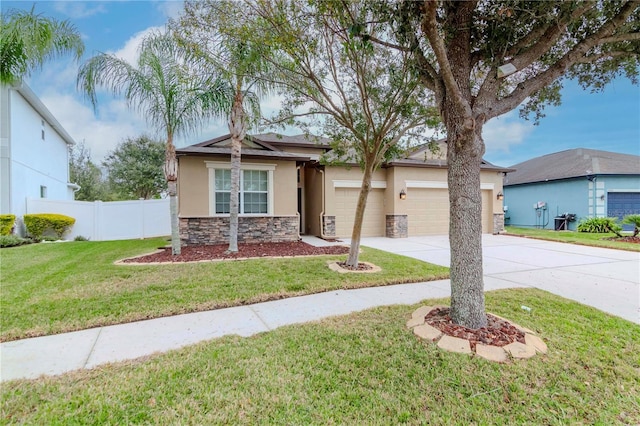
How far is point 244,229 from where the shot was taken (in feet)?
36.1

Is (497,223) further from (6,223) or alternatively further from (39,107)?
(39,107)

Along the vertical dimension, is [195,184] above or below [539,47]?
below

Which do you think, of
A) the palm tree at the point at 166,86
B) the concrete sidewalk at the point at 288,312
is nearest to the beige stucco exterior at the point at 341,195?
the palm tree at the point at 166,86

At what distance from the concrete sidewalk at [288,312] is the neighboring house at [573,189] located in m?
11.5

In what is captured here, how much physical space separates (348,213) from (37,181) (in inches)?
585

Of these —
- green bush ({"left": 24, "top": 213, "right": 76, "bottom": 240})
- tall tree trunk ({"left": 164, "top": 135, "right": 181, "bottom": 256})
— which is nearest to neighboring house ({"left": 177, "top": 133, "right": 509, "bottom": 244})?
tall tree trunk ({"left": 164, "top": 135, "right": 181, "bottom": 256})

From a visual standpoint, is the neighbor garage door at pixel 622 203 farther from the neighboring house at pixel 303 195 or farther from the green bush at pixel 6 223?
the green bush at pixel 6 223

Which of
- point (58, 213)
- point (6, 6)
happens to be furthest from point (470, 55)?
point (58, 213)

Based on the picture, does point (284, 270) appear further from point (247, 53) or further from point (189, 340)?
point (247, 53)

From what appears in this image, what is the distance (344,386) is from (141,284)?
448 cm

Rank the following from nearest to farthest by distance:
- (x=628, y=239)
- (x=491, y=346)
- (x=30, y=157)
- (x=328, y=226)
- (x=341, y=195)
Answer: (x=491, y=346) → (x=628, y=239) → (x=328, y=226) → (x=341, y=195) → (x=30, y=157)

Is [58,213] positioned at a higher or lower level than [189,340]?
higher

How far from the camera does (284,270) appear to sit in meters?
6.45

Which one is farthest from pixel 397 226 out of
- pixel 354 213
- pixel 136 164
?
pixel 136 164
